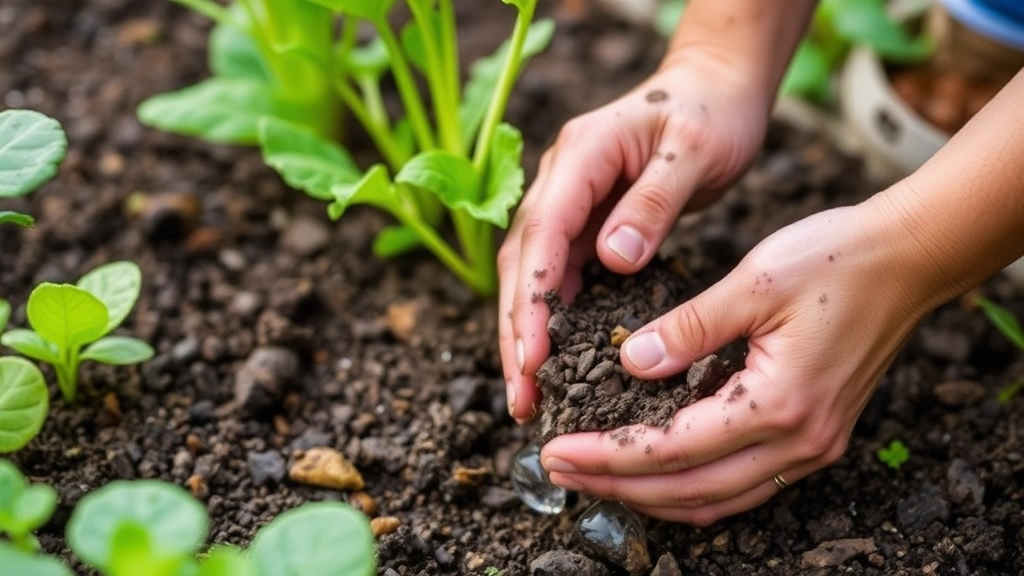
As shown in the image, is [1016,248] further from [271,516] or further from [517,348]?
[271,516]

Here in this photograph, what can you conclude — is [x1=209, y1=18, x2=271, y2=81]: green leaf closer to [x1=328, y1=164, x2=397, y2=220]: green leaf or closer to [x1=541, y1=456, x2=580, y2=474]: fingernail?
[x1=328, y1=164, x2=397, y2=220]: green leaf

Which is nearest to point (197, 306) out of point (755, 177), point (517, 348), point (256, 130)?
point (256, 130)

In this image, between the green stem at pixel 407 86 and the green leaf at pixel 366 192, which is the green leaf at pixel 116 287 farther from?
the green stem at pixel 407 86

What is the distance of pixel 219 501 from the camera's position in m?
1.39

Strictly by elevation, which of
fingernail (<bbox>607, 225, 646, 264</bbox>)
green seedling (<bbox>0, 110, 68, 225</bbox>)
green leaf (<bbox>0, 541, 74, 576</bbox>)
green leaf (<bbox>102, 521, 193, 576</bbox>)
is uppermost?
green seedling (<bbox>0, 110, 68, 225</bbox>)

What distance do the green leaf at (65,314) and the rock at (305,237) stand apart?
503 millimetres

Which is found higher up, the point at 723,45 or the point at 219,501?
the point at 723,45

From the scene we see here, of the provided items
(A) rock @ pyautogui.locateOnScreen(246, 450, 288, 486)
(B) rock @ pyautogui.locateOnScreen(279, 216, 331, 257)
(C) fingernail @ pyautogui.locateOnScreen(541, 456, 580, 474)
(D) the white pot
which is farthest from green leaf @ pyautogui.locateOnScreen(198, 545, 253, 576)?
(D) the white pot

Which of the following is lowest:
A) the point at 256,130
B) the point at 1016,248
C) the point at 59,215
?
the point at 59,215

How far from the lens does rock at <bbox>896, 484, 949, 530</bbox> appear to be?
1.38 meters

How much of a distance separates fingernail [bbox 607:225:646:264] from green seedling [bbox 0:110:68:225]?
25.1 inches

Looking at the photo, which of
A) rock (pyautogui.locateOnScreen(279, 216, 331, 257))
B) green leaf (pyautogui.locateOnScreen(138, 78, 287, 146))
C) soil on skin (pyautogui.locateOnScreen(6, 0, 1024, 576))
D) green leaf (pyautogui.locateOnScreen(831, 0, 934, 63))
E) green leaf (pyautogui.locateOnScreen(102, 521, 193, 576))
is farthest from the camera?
green leaf (pyautogui.locateOnScreen(831, 0, 934, 63))

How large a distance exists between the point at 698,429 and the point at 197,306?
89 cm

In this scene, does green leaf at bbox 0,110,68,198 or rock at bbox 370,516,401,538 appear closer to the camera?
green leaf at bbox 0,110,68,198
